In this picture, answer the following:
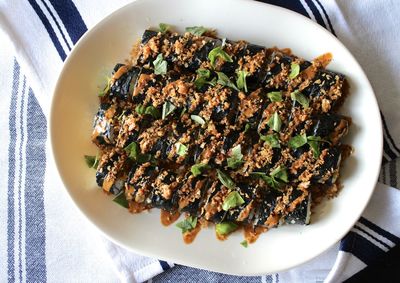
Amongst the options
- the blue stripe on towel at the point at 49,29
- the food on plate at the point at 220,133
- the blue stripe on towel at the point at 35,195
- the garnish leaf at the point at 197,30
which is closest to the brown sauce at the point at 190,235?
the food on plate at the point at 220,133

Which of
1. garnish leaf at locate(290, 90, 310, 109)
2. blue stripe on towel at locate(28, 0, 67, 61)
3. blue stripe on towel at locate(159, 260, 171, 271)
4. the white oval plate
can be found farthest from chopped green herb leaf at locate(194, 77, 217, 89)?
blue stripe on towel at locate(159, 260, 171, 271)

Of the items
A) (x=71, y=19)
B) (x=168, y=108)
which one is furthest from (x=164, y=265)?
(x=71, y=19)

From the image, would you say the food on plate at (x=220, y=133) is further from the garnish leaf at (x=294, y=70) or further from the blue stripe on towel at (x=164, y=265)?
the blue stripe on towel at (x=164, y=265)

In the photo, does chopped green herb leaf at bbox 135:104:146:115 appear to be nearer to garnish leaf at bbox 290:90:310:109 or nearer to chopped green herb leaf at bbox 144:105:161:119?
chopped green herb leaf at bbox 144:105:161:119

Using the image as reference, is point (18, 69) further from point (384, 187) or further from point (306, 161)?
point (384, 187)

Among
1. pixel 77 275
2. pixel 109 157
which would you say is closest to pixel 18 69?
pixel 109 157

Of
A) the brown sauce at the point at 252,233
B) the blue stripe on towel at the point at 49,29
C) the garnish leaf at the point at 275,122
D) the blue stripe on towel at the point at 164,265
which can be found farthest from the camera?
the blue stripe on towel at the point at 49,29

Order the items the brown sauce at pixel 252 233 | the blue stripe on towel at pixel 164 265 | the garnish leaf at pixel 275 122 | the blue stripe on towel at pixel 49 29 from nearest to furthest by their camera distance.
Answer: the garnish leaf at pixel 275 122
the brown sauce at pixel 252 233
the blue stripe on towel at pixel 164 265
the blue stripe on towel at pixel 49 29
